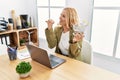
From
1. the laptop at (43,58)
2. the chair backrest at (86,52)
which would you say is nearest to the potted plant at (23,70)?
the laptop at (43,58)

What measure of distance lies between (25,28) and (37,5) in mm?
654

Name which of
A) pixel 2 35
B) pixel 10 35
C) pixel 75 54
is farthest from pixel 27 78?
pixel 10 35

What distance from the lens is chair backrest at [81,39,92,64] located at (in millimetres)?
1472

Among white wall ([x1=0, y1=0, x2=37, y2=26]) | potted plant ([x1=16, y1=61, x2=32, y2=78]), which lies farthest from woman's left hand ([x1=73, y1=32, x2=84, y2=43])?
white wall ([x1=0, y1=0, x2=37, y2=26])

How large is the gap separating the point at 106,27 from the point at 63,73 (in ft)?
4.30

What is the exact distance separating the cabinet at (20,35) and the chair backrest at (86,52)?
1651 millimetres

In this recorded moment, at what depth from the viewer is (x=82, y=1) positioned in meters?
2.23

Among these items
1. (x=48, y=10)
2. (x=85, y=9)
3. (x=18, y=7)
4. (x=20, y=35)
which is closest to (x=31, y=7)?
(x=18, y=7)

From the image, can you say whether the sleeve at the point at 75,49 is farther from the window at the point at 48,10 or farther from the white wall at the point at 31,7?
the window at the point at 48,10

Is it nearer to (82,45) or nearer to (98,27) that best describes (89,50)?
(82,45)

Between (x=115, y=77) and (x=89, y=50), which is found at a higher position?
(x=89, y=50)

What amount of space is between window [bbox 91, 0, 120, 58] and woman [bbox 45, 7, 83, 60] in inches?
28.5

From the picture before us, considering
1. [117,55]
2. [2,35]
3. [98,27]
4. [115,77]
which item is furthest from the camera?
[2,35]

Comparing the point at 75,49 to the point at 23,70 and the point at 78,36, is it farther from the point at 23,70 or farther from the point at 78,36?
the point at 23,70
